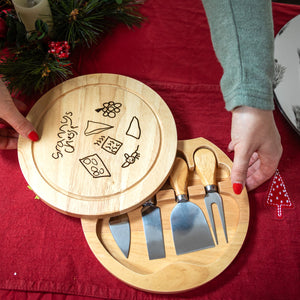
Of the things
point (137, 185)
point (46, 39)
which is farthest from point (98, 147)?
point (46, 39)

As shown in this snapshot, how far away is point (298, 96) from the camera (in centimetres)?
72

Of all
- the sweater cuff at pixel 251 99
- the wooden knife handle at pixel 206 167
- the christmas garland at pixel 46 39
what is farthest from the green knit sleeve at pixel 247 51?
the christmas garland at pixel 46 39

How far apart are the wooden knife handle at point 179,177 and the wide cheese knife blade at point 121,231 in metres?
0.13

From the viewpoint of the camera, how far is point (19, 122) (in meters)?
0.59

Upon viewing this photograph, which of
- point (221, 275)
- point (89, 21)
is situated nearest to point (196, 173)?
point (221, 275)

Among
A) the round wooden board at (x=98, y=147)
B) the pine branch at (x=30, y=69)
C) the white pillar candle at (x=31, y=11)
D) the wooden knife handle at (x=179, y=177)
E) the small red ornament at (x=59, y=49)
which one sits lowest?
the wooden knife handle at (x=179, y=177)

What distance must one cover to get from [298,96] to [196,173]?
0.35m

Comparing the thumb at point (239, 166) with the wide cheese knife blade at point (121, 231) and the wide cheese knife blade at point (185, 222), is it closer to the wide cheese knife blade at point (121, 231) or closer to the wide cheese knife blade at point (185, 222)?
the wide cheese knife blade at point (185, 222)

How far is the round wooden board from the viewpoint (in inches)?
22.8

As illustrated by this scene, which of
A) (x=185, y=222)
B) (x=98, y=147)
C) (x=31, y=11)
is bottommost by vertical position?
(x=185, y=222)

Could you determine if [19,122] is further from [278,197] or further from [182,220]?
[278,197]

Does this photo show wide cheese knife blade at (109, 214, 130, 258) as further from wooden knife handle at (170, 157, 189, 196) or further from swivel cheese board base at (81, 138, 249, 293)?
wooden knife handle at (170, 157, 189, 196)

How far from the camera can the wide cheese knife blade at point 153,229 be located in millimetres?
585

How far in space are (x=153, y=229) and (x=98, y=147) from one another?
0.22 meters
